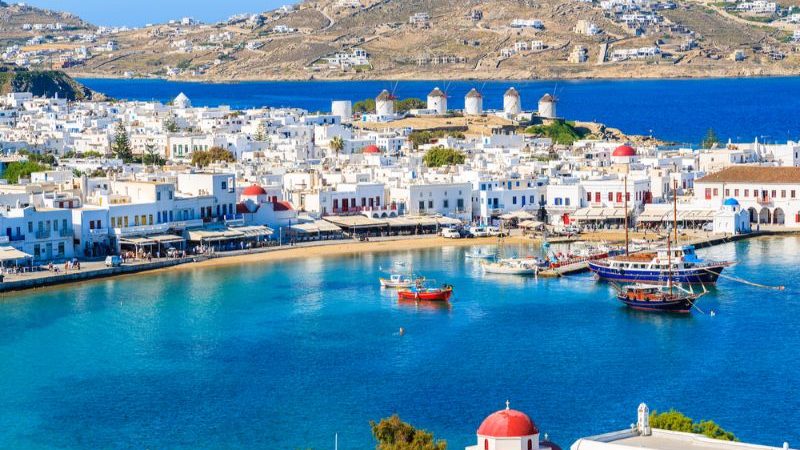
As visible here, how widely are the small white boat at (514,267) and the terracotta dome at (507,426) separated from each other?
2653 centimetres

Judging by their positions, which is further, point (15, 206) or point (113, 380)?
point (15, 206)

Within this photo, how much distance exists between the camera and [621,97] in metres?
148

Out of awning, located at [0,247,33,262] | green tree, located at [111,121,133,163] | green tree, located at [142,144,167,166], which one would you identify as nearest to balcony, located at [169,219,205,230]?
awning, located at [0,247,33,262]

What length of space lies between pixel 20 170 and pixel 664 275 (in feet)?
85.6

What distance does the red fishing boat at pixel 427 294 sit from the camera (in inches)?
1574

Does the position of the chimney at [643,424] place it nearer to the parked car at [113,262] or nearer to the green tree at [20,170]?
the parked car at [113,262]

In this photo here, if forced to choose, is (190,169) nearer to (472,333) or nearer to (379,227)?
(379,227)

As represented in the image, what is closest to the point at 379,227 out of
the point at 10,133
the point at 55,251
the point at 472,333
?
the point at 55,251

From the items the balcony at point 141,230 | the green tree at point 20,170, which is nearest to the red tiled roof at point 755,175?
the balcony at point 141,230

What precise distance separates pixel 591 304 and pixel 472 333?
516cm

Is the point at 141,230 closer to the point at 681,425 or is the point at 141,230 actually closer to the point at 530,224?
the point at 530,224

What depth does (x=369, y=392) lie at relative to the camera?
29859mm

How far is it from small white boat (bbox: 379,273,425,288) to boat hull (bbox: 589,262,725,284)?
5280mm

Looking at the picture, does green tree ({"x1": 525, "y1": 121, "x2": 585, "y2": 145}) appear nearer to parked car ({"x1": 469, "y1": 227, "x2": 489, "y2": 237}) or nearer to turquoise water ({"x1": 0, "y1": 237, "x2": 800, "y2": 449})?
parked car ({"x1": 469, "y1": 227, "x2": 489, "y2": 237})
